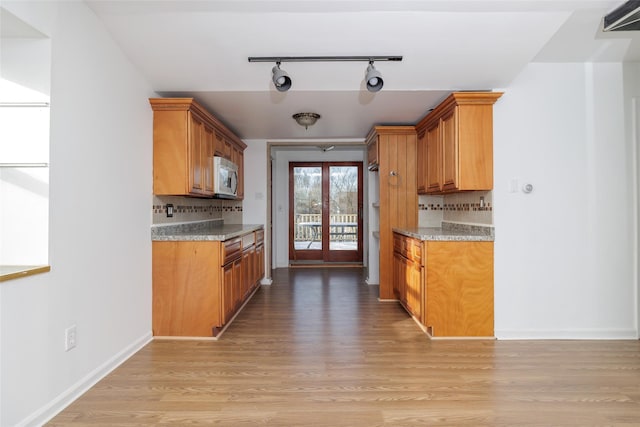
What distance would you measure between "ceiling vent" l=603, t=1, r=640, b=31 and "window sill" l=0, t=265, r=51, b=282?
3.51 meters

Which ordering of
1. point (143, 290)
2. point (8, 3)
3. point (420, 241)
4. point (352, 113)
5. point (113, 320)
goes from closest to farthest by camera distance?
1. point (8, 3)
2. point (113, 320)
3. point (143, 290)
4. point (420, 241)
5. point (352, 113)

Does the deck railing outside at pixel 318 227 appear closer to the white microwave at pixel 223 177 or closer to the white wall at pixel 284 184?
the white wall at pixel 284 184

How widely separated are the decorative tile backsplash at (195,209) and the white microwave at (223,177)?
0.34 meters

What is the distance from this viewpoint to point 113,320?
2434 mm

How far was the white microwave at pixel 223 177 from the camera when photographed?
3.65 m

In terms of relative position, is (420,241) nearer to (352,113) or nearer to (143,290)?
(352,113)

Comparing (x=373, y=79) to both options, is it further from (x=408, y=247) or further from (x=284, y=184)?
(x=284, y=184)

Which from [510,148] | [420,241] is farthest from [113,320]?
[510,148]

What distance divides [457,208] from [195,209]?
9.51 ft

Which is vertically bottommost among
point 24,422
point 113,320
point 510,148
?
point 24,422

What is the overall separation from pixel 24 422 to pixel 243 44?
2.50 meters

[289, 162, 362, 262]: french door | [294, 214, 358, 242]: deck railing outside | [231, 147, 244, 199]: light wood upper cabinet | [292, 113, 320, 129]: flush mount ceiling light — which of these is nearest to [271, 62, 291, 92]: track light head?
[292, 113, 320, 129]: flush mount ceiling light

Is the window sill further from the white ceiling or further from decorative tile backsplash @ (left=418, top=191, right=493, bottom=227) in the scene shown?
decorative tile backsplash @ (left=418, top=191, right=493, bottom=227)

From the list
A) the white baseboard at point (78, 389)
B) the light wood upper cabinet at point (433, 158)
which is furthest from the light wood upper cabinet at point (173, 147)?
the light wood upper cabinet at point (433, 158)
